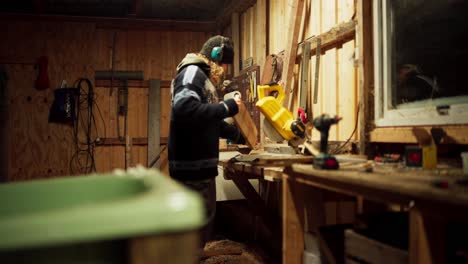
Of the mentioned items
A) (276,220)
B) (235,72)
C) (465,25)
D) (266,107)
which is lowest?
(276,220)

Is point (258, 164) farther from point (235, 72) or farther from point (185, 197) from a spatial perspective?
point (235, 72)

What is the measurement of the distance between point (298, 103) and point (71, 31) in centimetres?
410

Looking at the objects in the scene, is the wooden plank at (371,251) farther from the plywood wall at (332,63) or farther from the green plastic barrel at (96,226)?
the plywood wall at (332,63)

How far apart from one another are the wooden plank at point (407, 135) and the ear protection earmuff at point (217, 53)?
114 centimetres

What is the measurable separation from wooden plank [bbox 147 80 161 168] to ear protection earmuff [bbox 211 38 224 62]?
3.47 m

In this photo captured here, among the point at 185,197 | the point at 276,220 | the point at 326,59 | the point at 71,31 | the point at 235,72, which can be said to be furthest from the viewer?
the point at 71,31

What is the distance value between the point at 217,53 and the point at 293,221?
4.35ft

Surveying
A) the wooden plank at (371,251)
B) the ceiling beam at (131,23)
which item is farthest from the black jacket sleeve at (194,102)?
the ceiling beam at (131,23)

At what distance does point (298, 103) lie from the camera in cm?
347

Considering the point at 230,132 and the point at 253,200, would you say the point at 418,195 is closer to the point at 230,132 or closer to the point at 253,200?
the point at 230,132

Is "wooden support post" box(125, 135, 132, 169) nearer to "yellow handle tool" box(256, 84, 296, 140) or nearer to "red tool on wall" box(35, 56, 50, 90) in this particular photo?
"red tool on wall" box(35, 56, 50, 90)

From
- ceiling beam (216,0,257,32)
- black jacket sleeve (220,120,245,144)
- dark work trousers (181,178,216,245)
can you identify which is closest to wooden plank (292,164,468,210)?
dark work trousers (181,178,216,245)

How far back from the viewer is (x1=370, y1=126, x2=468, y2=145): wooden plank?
72.2 inches

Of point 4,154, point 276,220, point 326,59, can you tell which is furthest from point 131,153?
point 326,59
